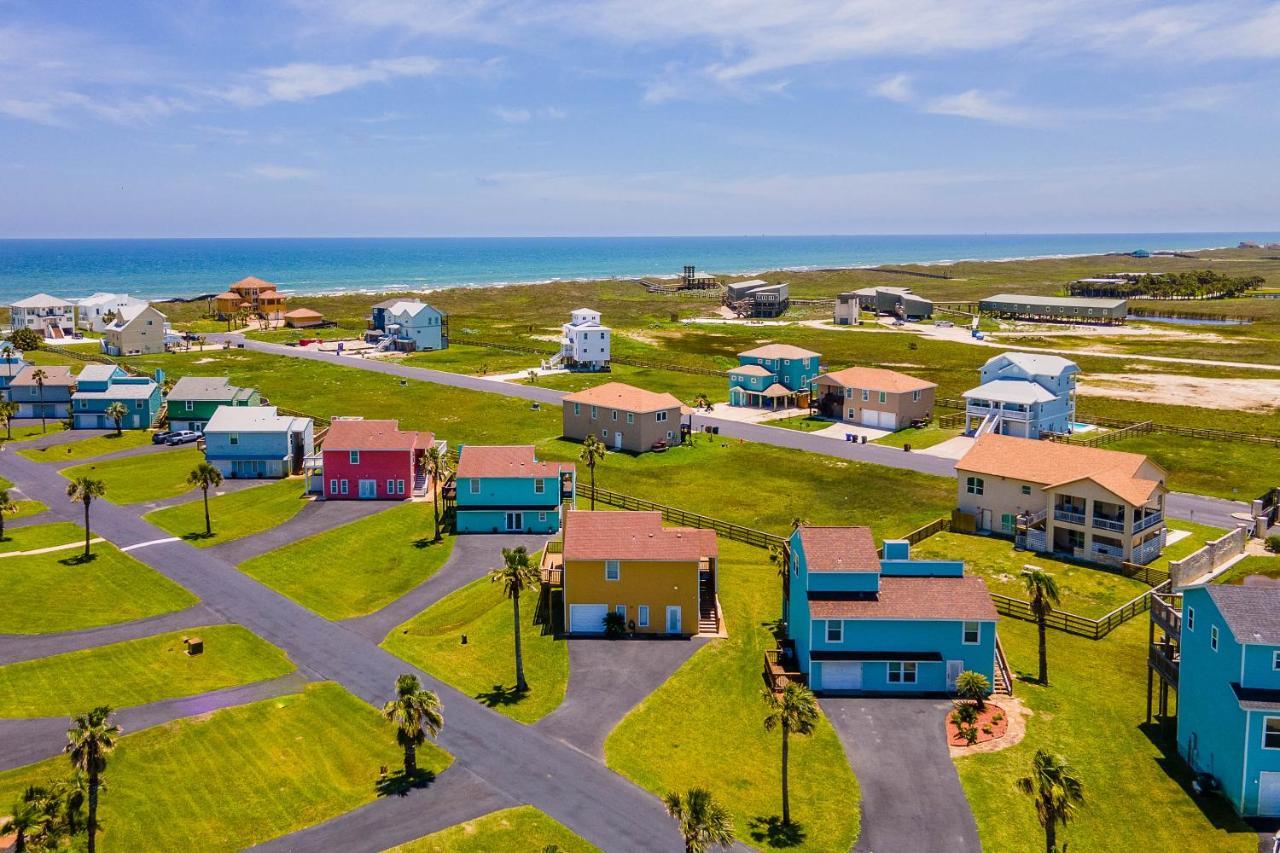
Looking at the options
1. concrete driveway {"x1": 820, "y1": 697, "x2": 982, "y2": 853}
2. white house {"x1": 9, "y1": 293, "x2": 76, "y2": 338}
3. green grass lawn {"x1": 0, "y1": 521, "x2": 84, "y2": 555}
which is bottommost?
concrete driveway {"x1": 820, "y1": 697, "x2": 982, "y2": 853}


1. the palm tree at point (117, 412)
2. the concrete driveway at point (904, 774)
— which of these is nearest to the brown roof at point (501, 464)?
the concrete driveway at point (904, 774)

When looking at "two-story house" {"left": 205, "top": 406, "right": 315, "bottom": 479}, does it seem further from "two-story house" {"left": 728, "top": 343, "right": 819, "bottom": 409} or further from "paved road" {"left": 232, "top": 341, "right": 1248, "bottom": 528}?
"two-story house" {"left": 728, "top": 343, "right": 819, "bottom": 409}

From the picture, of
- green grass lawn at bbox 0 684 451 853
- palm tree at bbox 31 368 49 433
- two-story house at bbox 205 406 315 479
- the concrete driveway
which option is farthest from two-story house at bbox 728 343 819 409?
palm tree at bbox 31 368 49 433

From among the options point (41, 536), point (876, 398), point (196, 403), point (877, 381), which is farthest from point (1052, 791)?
point (196, 403)

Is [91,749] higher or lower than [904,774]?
higher

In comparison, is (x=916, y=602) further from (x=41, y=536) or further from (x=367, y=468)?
(x=41, y=536)

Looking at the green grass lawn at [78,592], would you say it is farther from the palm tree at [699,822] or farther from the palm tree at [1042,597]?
the palm tree at [1042,597]
